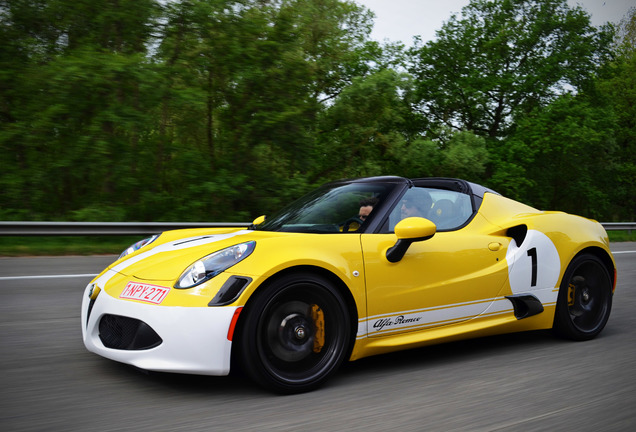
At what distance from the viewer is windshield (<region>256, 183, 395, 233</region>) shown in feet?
12.9

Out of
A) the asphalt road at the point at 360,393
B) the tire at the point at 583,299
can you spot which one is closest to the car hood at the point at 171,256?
the asphalt road at the point at 360,393

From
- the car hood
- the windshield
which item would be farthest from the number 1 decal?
the car hood

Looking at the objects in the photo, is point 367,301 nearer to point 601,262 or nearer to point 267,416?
point 267,416

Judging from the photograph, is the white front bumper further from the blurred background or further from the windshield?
the blurred background

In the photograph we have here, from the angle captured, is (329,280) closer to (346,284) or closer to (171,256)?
(346,284)

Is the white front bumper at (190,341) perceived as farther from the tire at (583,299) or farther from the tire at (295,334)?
the tire at (583,299)

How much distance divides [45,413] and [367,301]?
5.86ft

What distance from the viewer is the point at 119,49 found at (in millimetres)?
13969

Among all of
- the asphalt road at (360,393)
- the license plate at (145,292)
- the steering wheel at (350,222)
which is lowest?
the asphalt road at (360,393)

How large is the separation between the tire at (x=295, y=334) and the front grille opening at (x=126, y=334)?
1.56 ft

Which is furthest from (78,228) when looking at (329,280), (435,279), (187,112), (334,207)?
(435,279)

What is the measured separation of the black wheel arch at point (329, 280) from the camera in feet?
10.1

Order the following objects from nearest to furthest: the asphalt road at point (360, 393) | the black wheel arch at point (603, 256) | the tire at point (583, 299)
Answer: the asphalt road at point (360, 393) → the tire at point (583, 299) → the black wheel arch at point (603, 256)

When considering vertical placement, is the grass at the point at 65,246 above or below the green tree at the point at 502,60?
below
